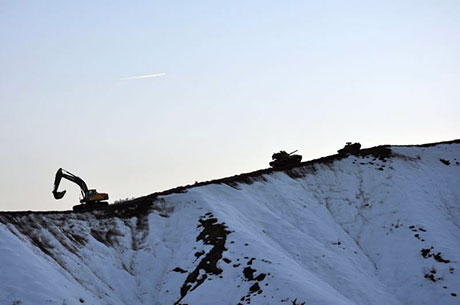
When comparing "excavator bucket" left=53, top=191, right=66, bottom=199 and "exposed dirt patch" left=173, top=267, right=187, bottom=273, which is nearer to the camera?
"exposed dirt patch" left=173, top=267, right=187, bottom=273

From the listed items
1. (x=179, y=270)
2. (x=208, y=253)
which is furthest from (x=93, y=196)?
(x=208, y=253)

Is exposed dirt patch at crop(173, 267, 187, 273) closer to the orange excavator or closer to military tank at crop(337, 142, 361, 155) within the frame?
the orange excavator

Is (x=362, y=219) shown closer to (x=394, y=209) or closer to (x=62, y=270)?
(x=394, y=209)

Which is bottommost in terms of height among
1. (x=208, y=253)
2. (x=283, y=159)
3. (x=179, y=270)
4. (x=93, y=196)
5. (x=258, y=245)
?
(x=179, y=270)

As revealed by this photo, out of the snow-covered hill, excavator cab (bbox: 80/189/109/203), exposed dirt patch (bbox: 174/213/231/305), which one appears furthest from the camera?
excavator cab (bbox: 80/189/109/203)

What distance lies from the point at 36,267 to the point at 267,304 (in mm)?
12994

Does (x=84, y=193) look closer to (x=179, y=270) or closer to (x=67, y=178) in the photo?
(x=67, y=178)

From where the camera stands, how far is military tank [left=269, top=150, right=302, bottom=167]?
63031mm

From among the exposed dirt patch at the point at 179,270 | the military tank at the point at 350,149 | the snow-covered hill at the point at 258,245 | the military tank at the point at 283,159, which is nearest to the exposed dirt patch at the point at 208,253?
the snow-covered hill at the point at 258,245

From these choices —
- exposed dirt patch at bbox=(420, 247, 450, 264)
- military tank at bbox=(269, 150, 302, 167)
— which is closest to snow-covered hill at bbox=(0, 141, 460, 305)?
exposed dirt patch at bbox=(420, 247, 450, 264)

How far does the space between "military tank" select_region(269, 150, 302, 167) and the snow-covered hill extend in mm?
4807

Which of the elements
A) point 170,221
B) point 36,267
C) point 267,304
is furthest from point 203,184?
point 36,267

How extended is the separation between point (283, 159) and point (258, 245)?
25.1 metres

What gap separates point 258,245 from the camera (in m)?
39.2
